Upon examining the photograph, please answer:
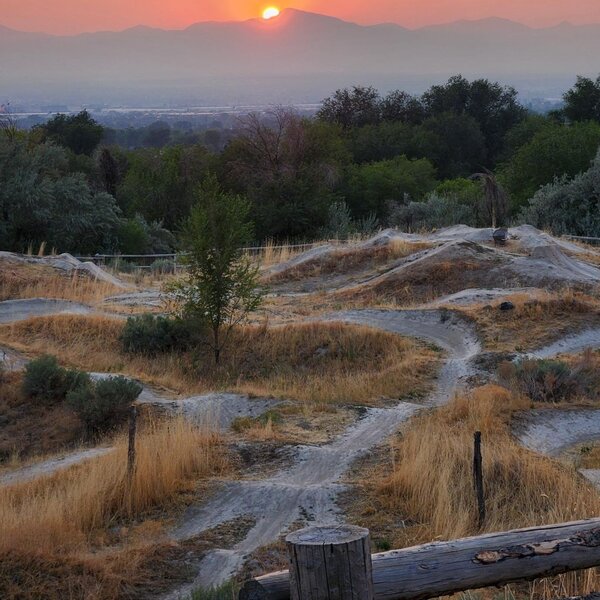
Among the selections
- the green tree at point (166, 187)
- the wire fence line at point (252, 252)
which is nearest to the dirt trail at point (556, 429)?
the wire fence line at point (252, 252)

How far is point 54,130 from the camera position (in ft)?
195

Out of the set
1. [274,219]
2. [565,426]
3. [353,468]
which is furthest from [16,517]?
[274,219]

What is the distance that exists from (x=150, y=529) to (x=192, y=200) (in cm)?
3631

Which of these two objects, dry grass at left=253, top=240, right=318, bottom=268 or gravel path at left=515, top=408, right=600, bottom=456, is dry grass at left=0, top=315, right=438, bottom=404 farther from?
dry grass at left=253, top=240, right=318, bottom=268

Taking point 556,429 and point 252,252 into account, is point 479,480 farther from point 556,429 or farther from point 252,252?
point 252,252

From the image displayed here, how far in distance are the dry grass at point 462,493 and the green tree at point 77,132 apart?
176 feet

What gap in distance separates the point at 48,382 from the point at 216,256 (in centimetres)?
429

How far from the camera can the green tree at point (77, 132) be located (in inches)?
2327

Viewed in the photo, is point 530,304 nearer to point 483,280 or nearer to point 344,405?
point 483,280

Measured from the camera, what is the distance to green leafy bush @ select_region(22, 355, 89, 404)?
1250 centimetres

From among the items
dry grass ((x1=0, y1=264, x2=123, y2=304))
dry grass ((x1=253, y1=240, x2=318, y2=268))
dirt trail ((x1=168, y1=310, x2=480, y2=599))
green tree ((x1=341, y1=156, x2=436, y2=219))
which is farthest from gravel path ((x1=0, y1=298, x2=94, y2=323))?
green tree ((x1=341, y1=156, x2=436, y2=219))

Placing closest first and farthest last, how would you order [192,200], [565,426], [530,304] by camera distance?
[565,426], [530,304], [192,200]

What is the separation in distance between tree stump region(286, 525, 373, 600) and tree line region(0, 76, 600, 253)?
1269 centimetres

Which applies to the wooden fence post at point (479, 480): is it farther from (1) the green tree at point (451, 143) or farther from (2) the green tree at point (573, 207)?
(1) the green tree at point (451, 143)
